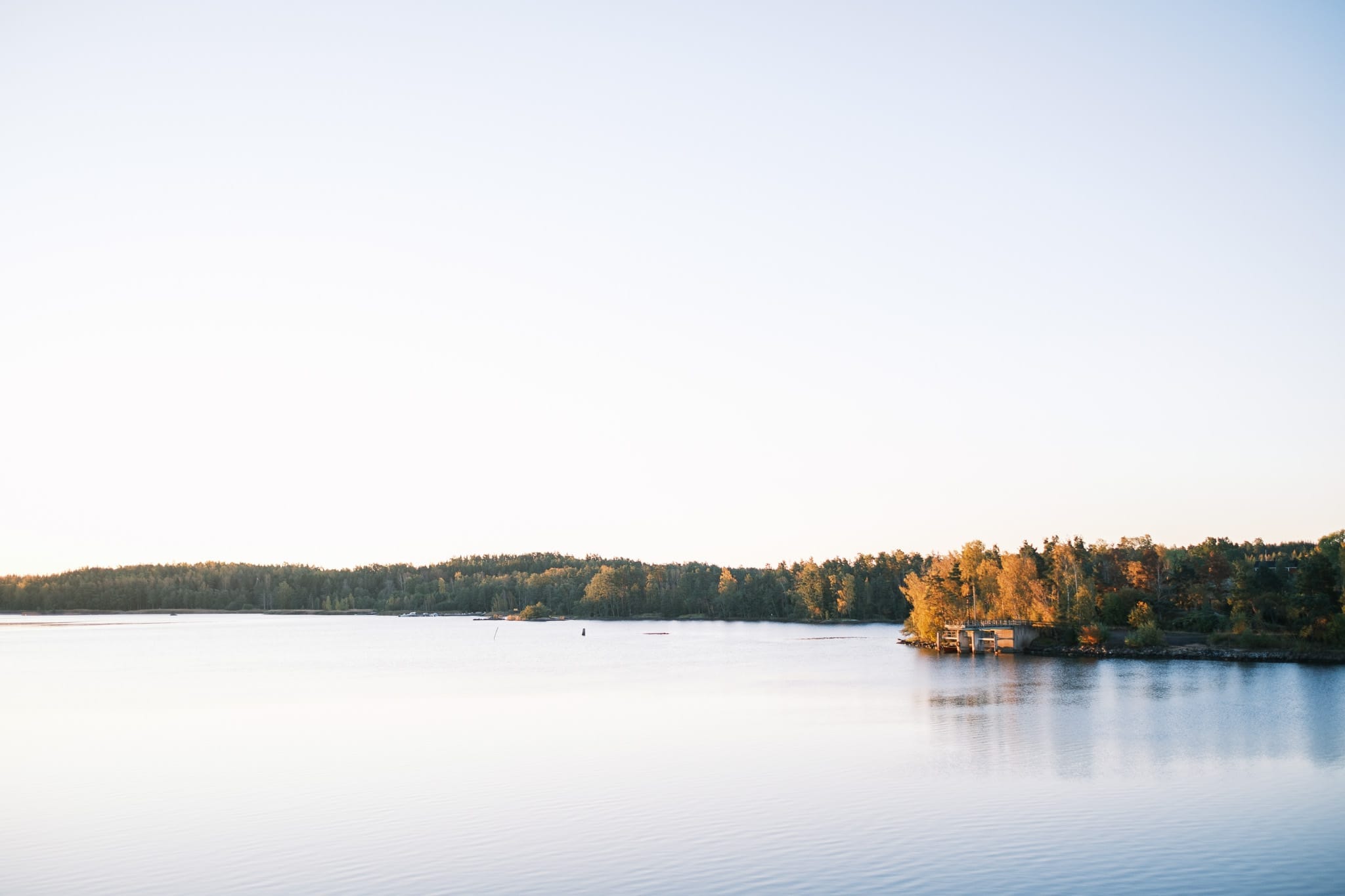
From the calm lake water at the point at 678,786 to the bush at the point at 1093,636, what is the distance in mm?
23795

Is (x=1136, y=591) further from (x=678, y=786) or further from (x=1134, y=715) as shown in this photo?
(x=678, y=786)

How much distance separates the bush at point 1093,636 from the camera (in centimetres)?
9406

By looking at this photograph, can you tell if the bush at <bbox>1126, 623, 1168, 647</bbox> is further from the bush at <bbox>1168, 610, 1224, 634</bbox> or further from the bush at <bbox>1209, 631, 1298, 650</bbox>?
the bush at <bbox>1168, 610, 1224, 634</bbox>

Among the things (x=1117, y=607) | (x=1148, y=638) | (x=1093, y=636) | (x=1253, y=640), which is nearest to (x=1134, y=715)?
(x=1253, y=640)

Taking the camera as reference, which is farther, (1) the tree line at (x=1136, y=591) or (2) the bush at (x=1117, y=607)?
(2) the bush at (x=1117, y=607)

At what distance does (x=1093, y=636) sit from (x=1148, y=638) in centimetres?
563

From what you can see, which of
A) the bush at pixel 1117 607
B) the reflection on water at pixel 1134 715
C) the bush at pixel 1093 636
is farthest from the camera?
the bush at pixel 1117 607

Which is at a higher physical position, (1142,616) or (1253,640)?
(1142,616)

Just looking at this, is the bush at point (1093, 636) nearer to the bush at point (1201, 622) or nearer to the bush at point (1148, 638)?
the bush at point (1148, 638)

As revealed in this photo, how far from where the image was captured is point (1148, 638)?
8956 cm

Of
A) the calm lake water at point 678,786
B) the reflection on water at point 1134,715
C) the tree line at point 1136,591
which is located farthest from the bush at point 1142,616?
the calm lake water at point 678,786

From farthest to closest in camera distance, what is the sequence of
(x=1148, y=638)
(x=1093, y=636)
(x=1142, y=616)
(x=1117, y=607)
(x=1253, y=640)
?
(x=1117, y=607), (x=1093, y=636), (x=1142, y=616), (x=1148, y=638), (x=1253, y=640)

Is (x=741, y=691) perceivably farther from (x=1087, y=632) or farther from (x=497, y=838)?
(x=1087, y=632)

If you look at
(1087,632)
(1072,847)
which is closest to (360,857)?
(1072,847)
